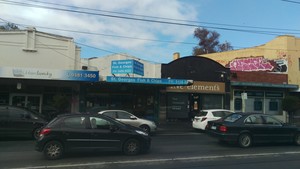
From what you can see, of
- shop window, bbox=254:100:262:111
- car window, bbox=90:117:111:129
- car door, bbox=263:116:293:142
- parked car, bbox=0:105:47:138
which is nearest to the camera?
car window, bbox=90:117:111:129

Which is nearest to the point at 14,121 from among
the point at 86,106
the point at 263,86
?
the point at 86,106

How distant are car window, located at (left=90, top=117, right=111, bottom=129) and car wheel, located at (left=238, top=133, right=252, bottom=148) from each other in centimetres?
580

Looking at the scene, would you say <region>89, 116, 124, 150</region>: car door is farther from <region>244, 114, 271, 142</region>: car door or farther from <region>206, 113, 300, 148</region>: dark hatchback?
<region>244, 114, 271, 142</region>: car door

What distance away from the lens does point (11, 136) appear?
633 inches

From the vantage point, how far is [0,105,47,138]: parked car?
1584cm

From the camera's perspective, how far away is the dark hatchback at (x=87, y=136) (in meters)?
10.8

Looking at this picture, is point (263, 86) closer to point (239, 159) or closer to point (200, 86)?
point (200, 86)

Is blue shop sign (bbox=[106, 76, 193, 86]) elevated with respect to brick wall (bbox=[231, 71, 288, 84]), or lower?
lower

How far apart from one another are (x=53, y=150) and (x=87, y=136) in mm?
1139

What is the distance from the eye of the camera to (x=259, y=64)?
118 ft

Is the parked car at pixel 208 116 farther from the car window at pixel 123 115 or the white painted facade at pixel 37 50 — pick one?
the white painted facade at pixel 37 50

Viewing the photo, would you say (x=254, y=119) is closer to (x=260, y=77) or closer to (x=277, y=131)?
(x=277, y=131)

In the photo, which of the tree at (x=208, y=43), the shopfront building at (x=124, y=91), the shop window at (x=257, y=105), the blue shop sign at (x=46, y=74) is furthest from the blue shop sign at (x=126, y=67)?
the tree at (x=208, y=43)

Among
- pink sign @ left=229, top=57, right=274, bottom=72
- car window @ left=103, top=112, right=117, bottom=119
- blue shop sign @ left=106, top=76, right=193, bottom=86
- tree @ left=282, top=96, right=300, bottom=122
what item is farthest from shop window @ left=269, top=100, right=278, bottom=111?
car window @ left=103, top=112, right=117, bottom=119
